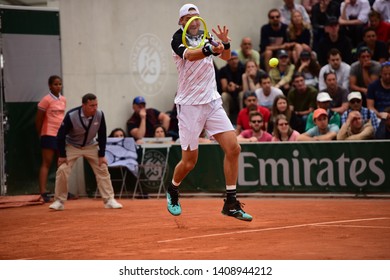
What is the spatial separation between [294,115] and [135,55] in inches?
168

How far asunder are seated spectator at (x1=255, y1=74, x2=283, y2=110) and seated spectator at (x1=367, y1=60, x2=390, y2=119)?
82.3 inches

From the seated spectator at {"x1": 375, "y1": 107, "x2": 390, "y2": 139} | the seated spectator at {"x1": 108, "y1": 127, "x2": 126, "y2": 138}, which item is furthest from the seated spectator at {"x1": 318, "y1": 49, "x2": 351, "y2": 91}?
the seated spectator at {"x1": 108, "y1": 127, "x2": 126, "y2": 138}

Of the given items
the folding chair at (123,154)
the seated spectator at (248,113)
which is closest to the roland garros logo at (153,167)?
the folding chair at (123,154)

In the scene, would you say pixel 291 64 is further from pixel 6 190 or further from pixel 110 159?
pixel 6 190

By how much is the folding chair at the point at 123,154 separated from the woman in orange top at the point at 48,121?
3.67ft

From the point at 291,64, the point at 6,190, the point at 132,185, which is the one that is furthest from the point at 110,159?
the point at 291,64

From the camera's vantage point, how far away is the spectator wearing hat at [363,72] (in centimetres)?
1574

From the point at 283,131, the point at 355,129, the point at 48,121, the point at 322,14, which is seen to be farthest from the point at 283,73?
the point at 48,121

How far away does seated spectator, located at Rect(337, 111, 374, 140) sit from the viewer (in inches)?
551

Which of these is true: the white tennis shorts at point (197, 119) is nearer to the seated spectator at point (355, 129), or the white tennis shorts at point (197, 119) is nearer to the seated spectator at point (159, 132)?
the seated spectator at point (355, 129)

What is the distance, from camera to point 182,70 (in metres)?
9.84

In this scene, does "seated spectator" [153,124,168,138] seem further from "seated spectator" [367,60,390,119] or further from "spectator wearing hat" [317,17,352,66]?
"seated spectator" [367,60,390,119]

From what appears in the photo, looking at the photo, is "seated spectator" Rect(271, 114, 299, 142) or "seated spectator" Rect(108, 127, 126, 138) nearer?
"seated spectator" Rect(271, 114, 299, 142)

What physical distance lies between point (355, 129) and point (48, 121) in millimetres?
5831
